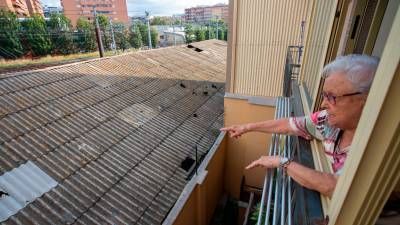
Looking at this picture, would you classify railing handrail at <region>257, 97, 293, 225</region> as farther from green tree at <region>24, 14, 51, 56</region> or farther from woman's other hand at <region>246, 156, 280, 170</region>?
green tree at <region>24, 14, 51, 56</region>

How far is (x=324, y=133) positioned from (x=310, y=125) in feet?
0.58

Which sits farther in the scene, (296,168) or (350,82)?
(296,168)

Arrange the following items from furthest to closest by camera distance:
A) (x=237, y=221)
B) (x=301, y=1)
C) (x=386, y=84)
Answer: (x=237, y=221)
(x=301, y=1)
(x=386, y=84)

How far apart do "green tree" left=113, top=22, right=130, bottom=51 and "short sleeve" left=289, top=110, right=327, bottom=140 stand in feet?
124

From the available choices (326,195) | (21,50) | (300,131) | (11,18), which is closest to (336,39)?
(300,131)

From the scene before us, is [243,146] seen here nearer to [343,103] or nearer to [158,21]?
[343,103]

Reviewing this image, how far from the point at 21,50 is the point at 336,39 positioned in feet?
102

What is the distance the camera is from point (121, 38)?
35969 millimetres

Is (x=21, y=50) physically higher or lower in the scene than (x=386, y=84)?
lower

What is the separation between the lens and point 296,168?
1328 millimetres

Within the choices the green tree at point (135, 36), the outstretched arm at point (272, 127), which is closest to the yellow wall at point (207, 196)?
the outstretched arm at point (272, 127)

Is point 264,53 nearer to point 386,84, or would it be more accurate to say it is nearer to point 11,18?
point 386,84

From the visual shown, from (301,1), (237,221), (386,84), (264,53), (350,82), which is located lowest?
(237,221)

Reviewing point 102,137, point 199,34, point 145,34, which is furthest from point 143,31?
point 102,137
